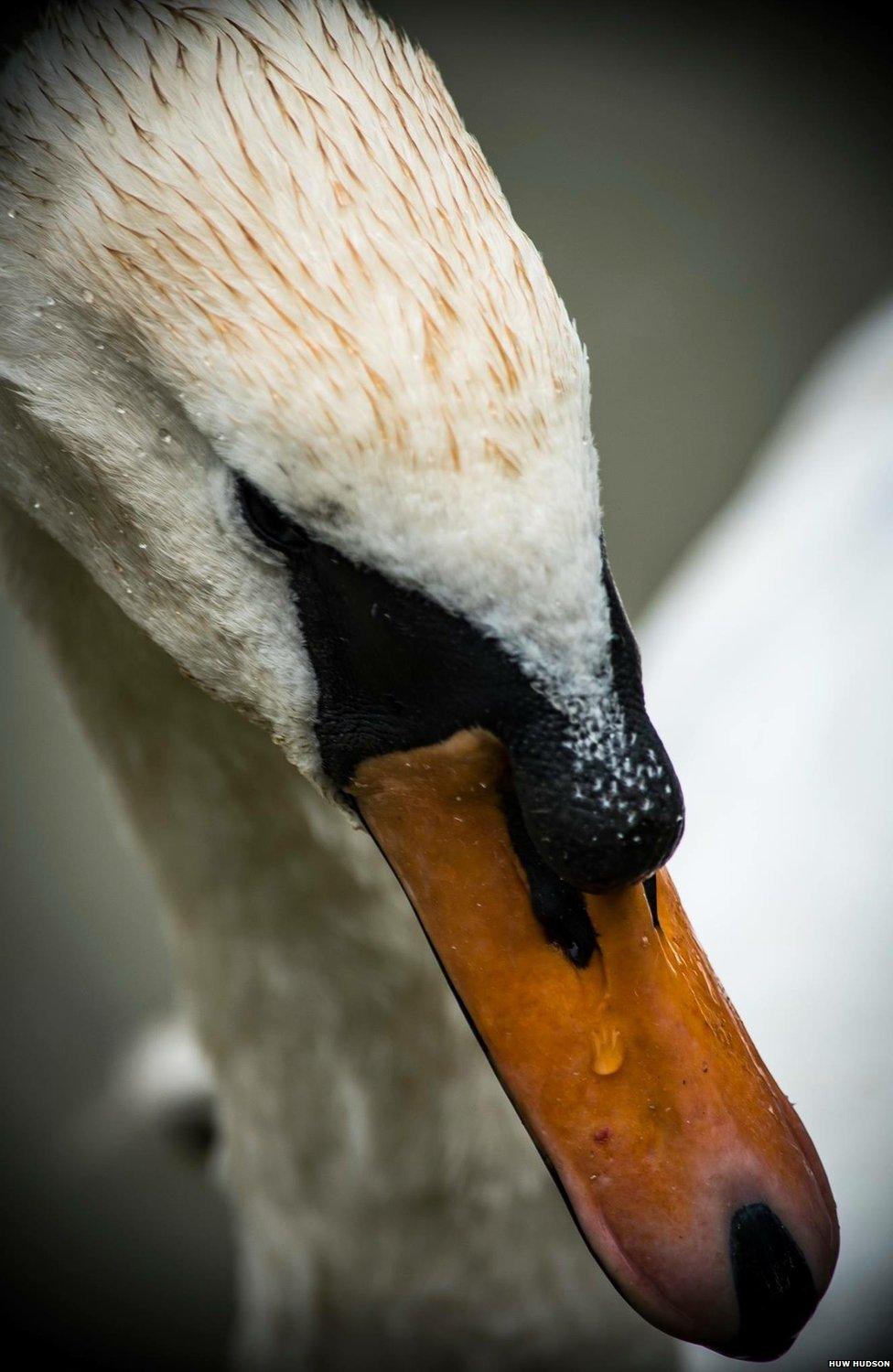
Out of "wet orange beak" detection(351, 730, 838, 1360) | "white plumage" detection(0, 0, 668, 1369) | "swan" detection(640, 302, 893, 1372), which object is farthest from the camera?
"swan" detection(640, 302, 893, 1372)

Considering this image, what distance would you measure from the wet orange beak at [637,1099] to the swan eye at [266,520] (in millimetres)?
155

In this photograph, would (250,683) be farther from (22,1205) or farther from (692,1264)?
(22,1205)

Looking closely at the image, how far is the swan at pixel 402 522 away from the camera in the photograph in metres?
0.68

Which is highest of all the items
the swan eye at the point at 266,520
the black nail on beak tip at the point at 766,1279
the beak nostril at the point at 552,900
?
the swan eye at the point at 266,520

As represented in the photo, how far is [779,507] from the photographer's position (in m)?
2.32

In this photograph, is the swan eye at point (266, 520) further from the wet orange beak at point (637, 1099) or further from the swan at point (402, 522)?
the wet orange beak at point (637, 1099)

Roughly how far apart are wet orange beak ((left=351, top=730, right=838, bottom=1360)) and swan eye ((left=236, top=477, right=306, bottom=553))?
16 cm

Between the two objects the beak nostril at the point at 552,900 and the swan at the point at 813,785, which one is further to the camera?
the swan at the point at 813,785

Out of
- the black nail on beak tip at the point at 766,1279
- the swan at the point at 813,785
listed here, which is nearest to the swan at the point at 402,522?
the black nail on beak tip at the point at 766,1279

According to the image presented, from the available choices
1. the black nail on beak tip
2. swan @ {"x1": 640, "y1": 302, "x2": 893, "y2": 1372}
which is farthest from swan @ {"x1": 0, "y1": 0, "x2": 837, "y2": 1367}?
swan @ {"x1": 640, "y1": 302, "x2": 893, "y2": 1372}

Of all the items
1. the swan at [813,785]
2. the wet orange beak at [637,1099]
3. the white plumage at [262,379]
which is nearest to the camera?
the white plumage at [262,379]

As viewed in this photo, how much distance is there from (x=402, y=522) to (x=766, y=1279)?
53 cm

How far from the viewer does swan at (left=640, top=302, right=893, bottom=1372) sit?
58.0 inches

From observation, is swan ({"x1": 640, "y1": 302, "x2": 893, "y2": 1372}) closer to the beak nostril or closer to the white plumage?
the white plumage
